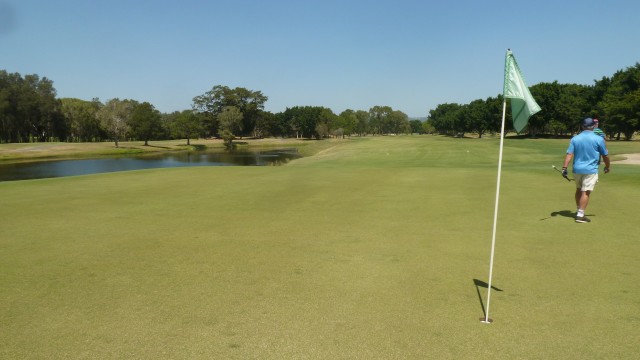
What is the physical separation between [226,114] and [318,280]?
139 meters

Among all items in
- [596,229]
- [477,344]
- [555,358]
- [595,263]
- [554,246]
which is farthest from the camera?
[596,229]

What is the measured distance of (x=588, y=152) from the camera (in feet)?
36.4

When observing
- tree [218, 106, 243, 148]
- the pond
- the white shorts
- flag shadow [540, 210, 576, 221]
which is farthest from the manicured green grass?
tree [218, 106, 243, 148]

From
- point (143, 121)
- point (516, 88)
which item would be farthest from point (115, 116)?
point (516, 88)

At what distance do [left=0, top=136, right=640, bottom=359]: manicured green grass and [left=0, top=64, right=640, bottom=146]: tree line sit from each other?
84.2 meters

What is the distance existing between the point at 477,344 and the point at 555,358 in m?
0.84

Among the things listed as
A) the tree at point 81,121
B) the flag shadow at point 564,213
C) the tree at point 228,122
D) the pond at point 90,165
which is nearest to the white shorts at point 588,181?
the flag shadow at point 564,213

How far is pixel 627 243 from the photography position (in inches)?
344

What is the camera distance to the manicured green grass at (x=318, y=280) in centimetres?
499

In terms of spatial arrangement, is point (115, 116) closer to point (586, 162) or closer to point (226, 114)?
point (226, 114)

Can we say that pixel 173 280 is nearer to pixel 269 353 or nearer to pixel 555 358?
pixel 269 353

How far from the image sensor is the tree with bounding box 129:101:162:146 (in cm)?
12119

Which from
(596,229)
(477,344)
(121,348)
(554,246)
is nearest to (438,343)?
(477,344)

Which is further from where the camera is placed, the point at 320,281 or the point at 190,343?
the point at 320,281
